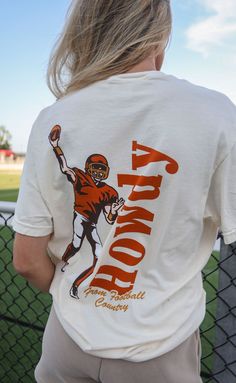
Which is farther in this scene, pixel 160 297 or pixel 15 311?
pixel 15 311

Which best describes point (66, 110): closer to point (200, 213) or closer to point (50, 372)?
point (200, 213)

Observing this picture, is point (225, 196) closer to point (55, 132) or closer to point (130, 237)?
point (130, 237)

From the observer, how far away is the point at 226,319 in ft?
4.34

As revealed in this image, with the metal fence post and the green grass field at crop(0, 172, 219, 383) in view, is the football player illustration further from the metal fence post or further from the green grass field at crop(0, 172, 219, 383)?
the green grass field at crop(0, 172, 219, 383)

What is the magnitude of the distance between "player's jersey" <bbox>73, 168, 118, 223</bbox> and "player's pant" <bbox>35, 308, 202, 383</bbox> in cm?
32

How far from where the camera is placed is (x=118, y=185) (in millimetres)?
907

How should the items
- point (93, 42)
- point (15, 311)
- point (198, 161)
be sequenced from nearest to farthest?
point (198, 161) < point (93, 42) < point (15, 311)

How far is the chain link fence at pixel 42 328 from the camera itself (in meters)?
1.30

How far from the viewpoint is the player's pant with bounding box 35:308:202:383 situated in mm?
917

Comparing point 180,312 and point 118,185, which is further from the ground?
point 118,185

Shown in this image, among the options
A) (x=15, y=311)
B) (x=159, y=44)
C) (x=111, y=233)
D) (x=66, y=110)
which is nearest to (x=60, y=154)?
(x=66, y=110)

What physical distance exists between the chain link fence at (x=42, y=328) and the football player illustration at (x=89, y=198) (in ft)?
1.71

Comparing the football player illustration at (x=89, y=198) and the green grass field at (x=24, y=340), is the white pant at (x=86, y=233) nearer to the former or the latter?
the football player illustration at (x=89, y=198)

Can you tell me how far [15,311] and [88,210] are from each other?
8.37ft
